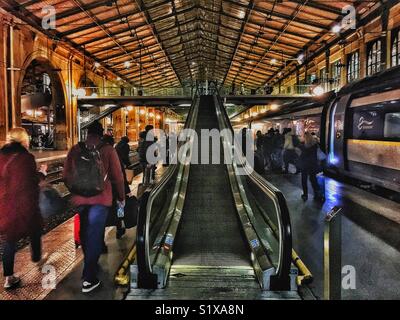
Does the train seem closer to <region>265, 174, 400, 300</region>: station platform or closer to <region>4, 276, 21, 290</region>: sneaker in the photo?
<region>265, 174, 400, 300</region>: station platform

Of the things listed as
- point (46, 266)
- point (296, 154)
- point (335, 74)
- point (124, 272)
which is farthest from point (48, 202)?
point (335, 74)

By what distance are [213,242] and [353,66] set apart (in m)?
20.1

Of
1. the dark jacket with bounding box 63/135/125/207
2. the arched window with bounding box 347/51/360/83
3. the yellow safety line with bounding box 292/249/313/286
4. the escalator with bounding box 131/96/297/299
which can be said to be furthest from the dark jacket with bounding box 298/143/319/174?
the arched window with bounding box 347/51/360/83

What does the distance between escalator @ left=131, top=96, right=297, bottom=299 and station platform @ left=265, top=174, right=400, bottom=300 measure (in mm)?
484

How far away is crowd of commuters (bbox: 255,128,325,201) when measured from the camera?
7.91m

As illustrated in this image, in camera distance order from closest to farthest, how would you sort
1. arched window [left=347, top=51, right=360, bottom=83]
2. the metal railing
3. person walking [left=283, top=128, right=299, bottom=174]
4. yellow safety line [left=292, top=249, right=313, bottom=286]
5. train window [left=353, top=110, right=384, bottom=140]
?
yellow safety line [left=292, top=249, right=313, bottom=286] < train window [left=353, top=110, right=384, bottom=140] < person walking [left=283, top=128, right=299, bottom=174] < arched window [left=347, top=51, right=360, bottom=83] < the metal railing

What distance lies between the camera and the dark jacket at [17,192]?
3691mm

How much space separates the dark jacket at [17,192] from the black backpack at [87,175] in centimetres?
50

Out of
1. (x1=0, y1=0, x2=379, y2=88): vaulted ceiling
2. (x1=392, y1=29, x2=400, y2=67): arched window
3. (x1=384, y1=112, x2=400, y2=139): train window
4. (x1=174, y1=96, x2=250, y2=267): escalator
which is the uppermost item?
(x1=0, y1=0, x2=379, y2=88): vaulted ceiling

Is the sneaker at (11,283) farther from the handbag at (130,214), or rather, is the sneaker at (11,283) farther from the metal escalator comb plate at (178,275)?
the metal escalator comb plate at (178,275)

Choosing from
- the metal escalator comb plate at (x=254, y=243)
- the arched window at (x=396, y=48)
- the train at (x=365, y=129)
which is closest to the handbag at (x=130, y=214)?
the metal escalator comb plate at (x=254, y=243)

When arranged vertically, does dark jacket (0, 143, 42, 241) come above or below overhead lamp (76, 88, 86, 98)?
below

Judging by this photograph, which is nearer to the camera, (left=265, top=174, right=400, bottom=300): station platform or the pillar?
(left=265, top=174, right=400, bottom=300): station platform

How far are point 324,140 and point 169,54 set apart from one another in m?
22.4
